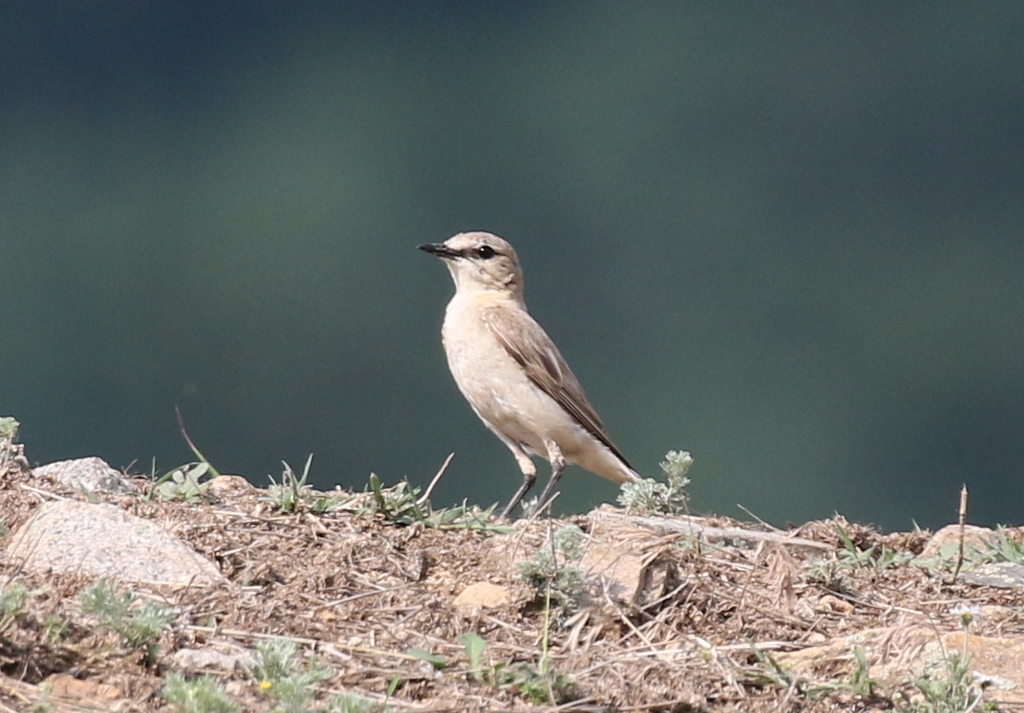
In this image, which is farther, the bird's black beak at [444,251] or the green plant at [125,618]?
the bird's black beak at [444,251]

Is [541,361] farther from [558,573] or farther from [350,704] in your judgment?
[350,704]

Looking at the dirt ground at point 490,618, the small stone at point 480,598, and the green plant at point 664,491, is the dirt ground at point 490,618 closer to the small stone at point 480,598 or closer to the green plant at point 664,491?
the small stone at point 480,598

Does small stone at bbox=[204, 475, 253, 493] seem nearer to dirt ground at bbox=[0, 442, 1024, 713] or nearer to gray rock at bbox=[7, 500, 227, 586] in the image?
dirt ground at bbox=[0, 442, 1024, 713]

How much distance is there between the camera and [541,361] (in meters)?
8.28

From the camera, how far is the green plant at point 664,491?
219 inches

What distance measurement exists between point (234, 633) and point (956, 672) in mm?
1843

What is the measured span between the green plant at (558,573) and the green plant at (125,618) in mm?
1042

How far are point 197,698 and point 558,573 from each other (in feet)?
4.28

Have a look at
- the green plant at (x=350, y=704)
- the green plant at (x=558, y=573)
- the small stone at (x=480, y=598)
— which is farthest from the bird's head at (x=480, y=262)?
the green plant at (x=350, y=704)

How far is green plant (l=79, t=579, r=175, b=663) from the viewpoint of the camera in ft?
12.1

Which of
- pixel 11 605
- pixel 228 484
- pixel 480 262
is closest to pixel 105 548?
pixel 11 605

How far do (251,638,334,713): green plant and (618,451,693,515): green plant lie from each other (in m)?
2.02

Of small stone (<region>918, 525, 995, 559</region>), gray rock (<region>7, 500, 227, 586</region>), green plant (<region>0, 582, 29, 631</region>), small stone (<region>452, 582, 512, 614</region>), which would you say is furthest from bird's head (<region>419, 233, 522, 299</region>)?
green plant (<region>0, 582, 29, 631</region>)

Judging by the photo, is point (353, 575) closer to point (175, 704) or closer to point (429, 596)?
point (429, 596)
